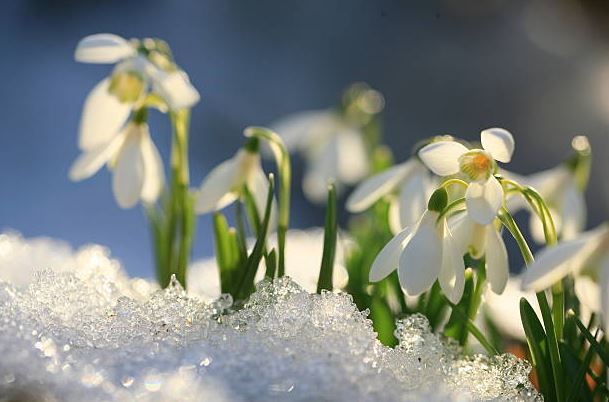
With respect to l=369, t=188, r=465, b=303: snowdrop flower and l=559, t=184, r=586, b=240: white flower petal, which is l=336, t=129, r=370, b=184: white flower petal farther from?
l=369, t=188, r=465, b=303: snowdrop flower

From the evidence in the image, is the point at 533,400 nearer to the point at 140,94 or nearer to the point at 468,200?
the point at 468,200

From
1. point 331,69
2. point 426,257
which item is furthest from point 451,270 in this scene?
point 331,69

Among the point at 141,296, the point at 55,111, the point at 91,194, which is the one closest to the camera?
the point at 141,296

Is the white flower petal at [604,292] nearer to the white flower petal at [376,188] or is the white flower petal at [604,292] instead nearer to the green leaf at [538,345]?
the green leaf at [538,345]

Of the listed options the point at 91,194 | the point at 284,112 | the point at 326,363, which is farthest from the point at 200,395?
the point at 284,112

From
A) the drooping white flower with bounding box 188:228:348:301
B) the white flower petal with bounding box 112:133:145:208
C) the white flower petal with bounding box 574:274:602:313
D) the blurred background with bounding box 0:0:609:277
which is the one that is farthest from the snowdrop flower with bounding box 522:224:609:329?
the blurred background with bounding box 0:0:609:277

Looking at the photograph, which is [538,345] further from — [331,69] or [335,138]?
[331,69]

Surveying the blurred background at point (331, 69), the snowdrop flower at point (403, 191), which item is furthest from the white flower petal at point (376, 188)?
the blurred background at point (331, 69)
